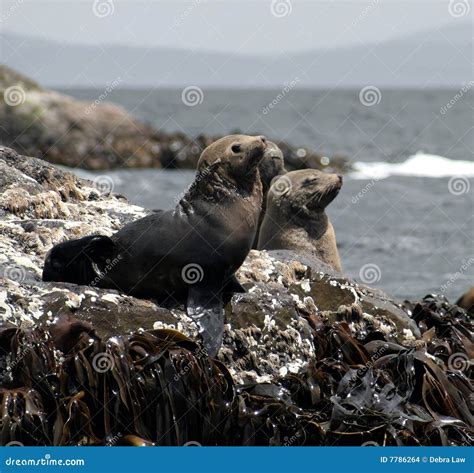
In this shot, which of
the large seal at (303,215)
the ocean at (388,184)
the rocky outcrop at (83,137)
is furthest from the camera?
the rocky outcrop at (83,137)

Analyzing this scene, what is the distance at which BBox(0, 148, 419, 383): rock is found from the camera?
290 inches

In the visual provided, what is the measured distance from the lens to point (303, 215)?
34.9ft

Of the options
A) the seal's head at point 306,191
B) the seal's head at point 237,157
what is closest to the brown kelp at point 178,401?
the seal's head at point 237,157

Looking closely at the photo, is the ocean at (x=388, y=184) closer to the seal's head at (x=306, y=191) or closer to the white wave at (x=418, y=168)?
the white wave at (x=418, y=168)

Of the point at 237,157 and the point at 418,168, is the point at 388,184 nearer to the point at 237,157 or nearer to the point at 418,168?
the point at 418,168

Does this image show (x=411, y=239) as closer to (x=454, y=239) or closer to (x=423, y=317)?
(x=454, y=239)

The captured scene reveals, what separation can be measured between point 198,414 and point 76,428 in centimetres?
74

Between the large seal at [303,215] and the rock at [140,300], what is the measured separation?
1.28 meters

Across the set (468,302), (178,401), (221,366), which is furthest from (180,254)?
(468,302)

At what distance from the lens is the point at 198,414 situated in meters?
6.90

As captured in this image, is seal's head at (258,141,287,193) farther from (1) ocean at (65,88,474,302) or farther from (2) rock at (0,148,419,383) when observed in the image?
(1) ocean at (65,88,474,302)

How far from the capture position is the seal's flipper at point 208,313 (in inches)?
294

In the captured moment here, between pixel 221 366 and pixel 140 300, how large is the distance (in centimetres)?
84

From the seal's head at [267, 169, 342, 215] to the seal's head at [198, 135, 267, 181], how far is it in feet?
8.46
